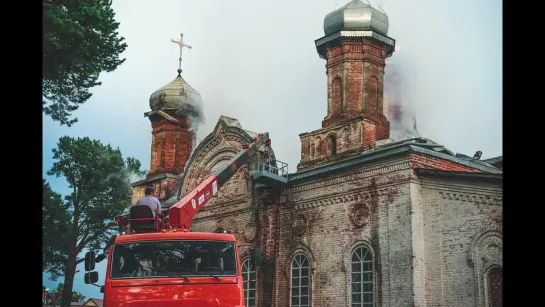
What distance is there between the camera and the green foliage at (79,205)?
96.2 ft

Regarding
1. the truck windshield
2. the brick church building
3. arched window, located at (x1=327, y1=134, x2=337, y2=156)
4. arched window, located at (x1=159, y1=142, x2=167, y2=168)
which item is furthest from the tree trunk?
the truck windshield

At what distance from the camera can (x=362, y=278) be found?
16328 mm

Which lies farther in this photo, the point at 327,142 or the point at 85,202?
the point at 85,202

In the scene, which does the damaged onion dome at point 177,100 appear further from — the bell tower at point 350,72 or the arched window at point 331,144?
the arched window at point 331,144

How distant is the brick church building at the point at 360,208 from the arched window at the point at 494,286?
0.08 feet

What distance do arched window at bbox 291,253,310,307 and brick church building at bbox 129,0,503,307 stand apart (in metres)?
0.03

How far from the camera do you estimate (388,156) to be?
16.1 m

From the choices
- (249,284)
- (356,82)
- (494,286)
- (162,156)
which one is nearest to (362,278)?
(494,286)

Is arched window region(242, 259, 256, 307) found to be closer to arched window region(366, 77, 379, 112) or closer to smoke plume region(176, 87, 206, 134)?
arched window region(366, 77, 379, 112)
